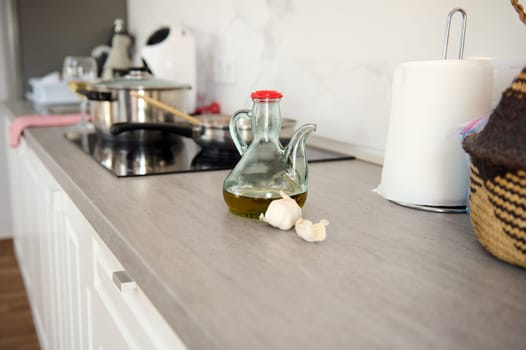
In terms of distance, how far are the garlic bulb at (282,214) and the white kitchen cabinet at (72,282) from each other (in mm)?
177

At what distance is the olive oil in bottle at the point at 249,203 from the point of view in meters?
0.69

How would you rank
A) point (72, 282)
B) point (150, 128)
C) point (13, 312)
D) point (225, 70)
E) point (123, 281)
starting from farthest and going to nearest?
1. point (13, 312)
2. point (225, 70)
3. point (150, 128)
4. point (72, 282)
5. point (123, 281)

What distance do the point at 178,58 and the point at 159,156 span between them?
0.79m

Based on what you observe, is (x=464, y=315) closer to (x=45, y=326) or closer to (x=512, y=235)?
(x=512, y=235)

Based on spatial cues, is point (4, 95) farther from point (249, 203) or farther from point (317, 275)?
point (317, 275)

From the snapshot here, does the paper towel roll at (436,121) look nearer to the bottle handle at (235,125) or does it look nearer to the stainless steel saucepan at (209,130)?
the bottle handle at (235,125)

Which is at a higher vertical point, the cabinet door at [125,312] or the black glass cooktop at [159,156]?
the black glass cooktop at [159,156]

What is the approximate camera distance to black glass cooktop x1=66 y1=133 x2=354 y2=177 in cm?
103

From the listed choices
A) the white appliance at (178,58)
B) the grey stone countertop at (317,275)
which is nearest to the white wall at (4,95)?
the white appliance at (178,58)

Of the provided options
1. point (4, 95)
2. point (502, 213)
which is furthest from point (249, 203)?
point (4, 95)

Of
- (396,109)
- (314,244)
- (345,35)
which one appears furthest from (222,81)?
(314,244)

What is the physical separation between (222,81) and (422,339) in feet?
4.98

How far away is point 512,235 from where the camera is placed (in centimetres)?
54

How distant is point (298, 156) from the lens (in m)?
0.75
